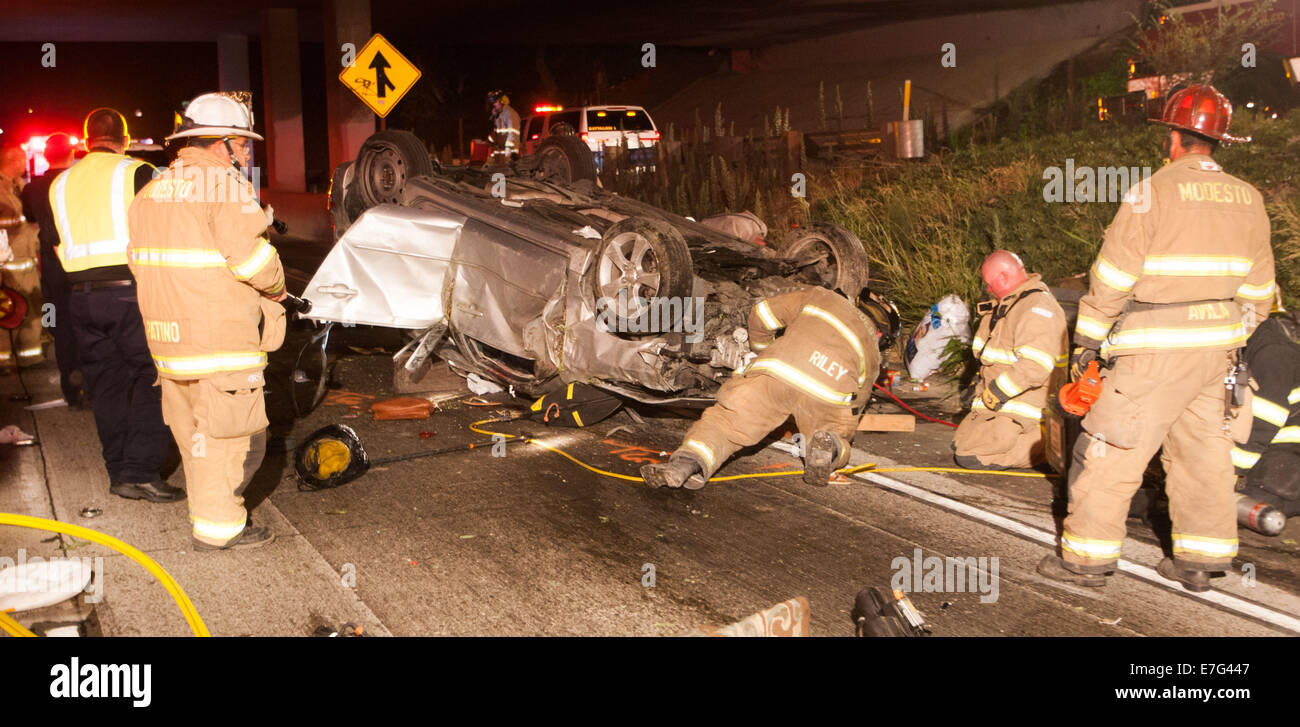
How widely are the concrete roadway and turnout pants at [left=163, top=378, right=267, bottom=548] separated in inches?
6.5

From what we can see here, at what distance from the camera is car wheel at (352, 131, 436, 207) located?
319 inches

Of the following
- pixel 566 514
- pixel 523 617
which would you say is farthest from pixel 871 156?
pixel 523 617

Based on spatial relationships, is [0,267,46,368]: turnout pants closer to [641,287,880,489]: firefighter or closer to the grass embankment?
[641,287,880,489]: firefighter

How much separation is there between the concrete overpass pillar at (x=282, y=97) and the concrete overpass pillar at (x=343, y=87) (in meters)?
3.26

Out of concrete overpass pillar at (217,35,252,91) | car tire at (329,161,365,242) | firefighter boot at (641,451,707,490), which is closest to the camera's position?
firefighter boot at (641,451,707,490)

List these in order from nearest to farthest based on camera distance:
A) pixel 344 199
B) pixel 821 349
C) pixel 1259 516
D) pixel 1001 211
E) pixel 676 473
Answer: pixel 1259 516 → pixel 676 473 → pixel 821 349 → pixel 344 199 → pixel 1001 211

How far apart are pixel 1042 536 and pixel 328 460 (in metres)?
3.56

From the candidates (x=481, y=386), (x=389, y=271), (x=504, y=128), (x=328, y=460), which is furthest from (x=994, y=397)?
(x=504, y=128)

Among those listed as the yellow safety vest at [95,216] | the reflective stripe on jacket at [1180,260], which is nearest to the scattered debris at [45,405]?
the yellow safety vest at [95,216]

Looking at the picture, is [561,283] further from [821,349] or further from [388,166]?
[388,166]

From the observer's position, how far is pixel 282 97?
2450cm

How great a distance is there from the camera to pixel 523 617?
13.2 ft

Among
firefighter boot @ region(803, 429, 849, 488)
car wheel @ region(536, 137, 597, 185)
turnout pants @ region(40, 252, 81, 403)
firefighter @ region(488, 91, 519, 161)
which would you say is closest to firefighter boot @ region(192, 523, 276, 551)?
firefighter boot @ region(803, 429, 849, 488)
